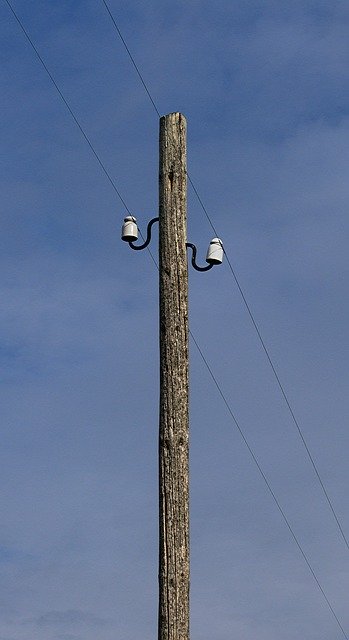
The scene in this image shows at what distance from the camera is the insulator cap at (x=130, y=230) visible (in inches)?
414

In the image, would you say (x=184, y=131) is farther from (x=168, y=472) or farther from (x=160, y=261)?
(x=168, y=472)

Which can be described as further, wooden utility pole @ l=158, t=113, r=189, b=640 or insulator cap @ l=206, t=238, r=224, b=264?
insulator cap @ l=206, t=238, r=224, b=264

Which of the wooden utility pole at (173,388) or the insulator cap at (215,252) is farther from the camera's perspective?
the insulator cap at (215,252)

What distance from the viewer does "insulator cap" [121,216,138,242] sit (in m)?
10.5

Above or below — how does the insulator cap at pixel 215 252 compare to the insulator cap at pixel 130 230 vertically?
below

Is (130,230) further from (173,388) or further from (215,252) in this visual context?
(173,388)

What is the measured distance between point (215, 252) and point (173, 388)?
5.08ft

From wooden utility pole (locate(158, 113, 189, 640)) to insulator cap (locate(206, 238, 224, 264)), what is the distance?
0.39m

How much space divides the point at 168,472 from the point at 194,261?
2.07 meters

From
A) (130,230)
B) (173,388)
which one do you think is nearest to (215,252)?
(130,230)

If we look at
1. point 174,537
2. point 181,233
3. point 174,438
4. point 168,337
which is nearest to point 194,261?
point 181,233

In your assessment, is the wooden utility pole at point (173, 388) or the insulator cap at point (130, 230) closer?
the wooden utility pole at point (173, 388)

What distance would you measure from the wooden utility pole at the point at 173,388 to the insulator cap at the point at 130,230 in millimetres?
391

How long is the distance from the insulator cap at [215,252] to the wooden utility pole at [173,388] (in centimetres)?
39
